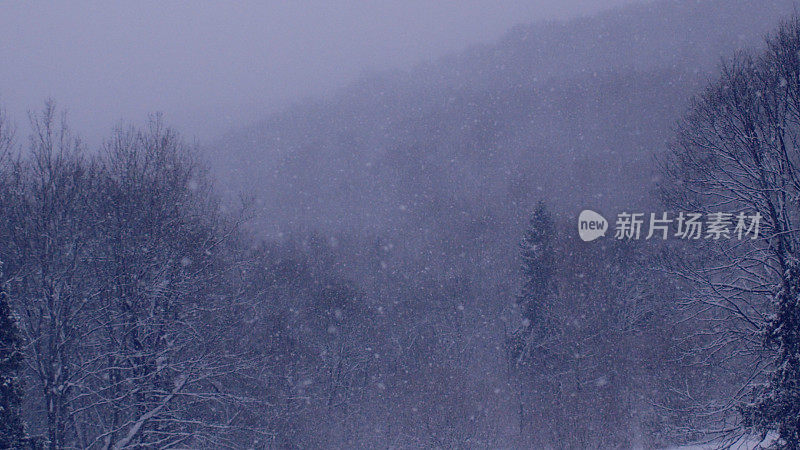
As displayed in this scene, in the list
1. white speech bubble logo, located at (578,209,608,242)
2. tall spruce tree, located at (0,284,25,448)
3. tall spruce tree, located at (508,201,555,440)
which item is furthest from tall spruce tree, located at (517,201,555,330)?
tall spruce tree, located at (0,284,25,448)

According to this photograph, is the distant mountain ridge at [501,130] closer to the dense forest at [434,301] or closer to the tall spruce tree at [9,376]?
the dense forest at [434,301]

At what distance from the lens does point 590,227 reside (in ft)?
108

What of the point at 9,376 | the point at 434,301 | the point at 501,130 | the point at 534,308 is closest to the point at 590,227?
the point at 534,308

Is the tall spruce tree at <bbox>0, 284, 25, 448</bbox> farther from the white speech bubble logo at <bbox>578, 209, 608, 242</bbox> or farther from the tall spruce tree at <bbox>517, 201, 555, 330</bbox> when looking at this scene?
the white speech bubble logo at <bbox>578, 209, 608, 242</bbox>

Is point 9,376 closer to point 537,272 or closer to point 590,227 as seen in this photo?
point 537,272

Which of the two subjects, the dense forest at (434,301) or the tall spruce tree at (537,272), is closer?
the dense forest at (434,301)

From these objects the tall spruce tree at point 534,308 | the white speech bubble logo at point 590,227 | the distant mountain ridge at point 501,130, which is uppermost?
the distant mountain ridge at point 501,130

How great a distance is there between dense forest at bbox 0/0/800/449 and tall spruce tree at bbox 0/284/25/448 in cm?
4

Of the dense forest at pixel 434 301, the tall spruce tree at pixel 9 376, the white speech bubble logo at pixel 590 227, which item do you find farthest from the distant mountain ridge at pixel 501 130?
the tall spruce tree at pixel 9 376

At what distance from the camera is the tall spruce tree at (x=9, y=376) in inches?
386

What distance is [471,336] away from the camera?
40.4m

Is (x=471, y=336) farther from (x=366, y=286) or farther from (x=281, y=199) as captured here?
(x=281, y=199)

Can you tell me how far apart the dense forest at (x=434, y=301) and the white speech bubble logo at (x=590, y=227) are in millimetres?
545

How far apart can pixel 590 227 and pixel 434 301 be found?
13848mm
